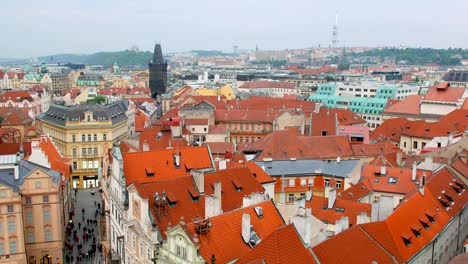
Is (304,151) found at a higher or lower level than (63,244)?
higher

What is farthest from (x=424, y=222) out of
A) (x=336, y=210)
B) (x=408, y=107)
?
(x=408, y=107)

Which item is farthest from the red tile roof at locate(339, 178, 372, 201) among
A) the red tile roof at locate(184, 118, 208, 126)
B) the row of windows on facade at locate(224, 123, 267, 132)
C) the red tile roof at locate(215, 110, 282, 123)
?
the row of windows on facade at locate(224, 123, 267, 132)

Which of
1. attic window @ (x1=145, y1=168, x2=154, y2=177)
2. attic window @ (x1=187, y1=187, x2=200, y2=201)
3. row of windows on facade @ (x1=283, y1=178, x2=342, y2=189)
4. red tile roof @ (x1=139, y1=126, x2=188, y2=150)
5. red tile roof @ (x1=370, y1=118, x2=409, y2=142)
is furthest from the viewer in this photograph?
red tile roof @ (x1=370, y1=118, x2=409, y2=142)

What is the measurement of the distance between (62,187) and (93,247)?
8904 mm

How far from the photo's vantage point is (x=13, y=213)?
177 feet

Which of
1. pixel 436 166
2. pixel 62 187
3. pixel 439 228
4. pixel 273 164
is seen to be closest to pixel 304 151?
pixel 273 164

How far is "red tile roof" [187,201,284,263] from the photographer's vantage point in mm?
36781

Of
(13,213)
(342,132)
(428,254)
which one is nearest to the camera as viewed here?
(428,254)

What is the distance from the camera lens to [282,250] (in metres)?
33.0

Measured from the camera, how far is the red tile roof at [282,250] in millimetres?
32688

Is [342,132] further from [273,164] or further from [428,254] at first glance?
[428,254]

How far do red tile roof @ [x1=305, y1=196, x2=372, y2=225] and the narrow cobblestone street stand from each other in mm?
27236

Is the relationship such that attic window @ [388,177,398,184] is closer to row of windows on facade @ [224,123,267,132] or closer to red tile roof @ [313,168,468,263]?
red tile roof @ [313,168,468,263]

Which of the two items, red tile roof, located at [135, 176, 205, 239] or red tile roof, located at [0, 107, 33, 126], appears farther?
red tile roof, located at [0, 107, 33, 126]
